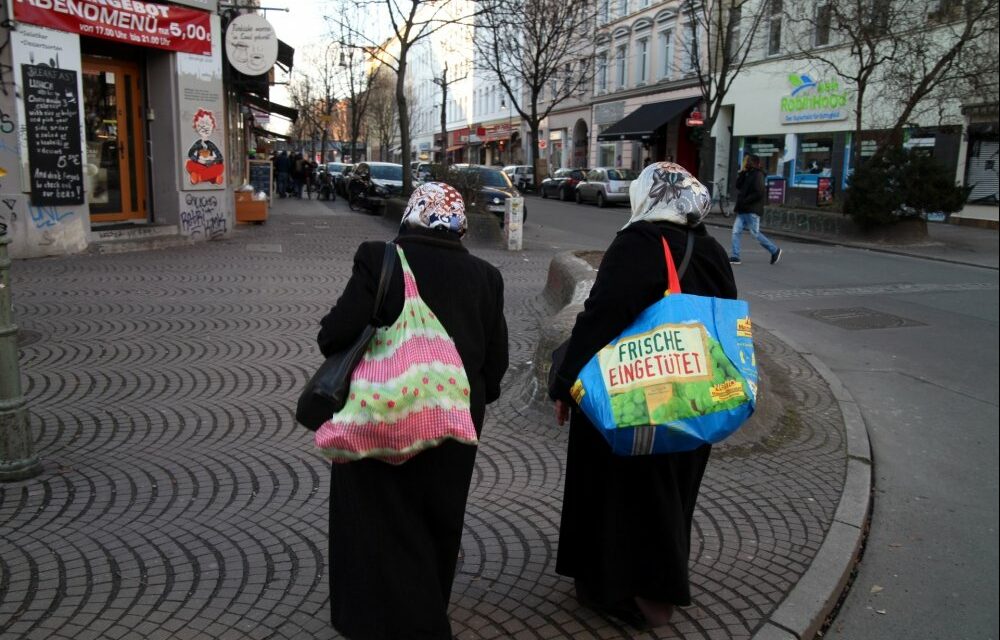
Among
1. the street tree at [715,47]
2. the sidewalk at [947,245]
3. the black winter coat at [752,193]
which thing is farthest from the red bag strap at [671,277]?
the street tree at [715,47]

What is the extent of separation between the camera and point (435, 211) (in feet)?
9.27

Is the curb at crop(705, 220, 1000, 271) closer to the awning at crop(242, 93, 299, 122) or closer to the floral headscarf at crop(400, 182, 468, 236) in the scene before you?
the floral headscarf at crop(400, 182, 468, 236)

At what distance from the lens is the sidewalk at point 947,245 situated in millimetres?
15062

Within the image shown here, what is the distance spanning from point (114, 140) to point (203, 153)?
1478 mm

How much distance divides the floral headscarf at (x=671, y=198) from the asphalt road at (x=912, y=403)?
1039mm

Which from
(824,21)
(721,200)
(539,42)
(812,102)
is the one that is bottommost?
(721,200)

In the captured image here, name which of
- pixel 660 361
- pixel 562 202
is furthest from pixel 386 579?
pixel 562 202

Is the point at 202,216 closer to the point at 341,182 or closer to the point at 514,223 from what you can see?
the point at 514,223

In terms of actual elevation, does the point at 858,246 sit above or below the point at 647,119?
below

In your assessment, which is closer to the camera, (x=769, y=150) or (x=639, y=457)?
(x=639, y=457)

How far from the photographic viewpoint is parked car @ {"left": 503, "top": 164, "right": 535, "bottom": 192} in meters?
43.9

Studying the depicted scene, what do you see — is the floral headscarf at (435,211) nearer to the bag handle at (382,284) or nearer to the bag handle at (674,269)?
the bag handle at (382,284)

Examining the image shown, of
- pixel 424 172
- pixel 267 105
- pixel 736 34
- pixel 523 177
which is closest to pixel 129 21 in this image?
pixel 424 172

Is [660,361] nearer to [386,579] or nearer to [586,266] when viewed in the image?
[386,579]
